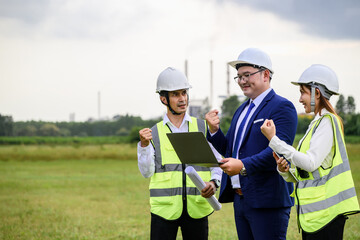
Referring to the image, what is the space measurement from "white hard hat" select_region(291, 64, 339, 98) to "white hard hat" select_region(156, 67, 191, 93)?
1284mm

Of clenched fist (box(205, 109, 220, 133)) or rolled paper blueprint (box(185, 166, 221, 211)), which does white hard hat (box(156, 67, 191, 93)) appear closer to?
clenched fist (box(205, 109, 220, 133))

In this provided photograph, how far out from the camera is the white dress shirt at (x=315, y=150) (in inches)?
156

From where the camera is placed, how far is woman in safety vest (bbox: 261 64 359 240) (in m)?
3.97

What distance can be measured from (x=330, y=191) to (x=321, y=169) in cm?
18

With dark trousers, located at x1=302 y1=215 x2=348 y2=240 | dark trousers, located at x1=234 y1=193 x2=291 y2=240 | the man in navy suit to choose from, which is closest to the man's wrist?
the man in navy suit

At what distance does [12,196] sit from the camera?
17734 mm

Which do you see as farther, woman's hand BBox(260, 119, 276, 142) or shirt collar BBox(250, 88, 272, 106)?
shirt collar BBox(250, 88, 272, 106)

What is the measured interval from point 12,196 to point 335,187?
51.3 ft

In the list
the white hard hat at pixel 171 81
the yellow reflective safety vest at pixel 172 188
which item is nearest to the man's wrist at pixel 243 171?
the yellow reflective safety vest at pixel 172 188

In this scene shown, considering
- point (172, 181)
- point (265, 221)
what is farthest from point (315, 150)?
point (172, 181)

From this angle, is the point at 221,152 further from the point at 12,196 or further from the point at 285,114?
the point at 12,196

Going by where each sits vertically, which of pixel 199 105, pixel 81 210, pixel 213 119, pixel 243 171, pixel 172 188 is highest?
pixel 199 105

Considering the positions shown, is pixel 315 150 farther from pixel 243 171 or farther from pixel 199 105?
pixel 199 105

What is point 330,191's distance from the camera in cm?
397
